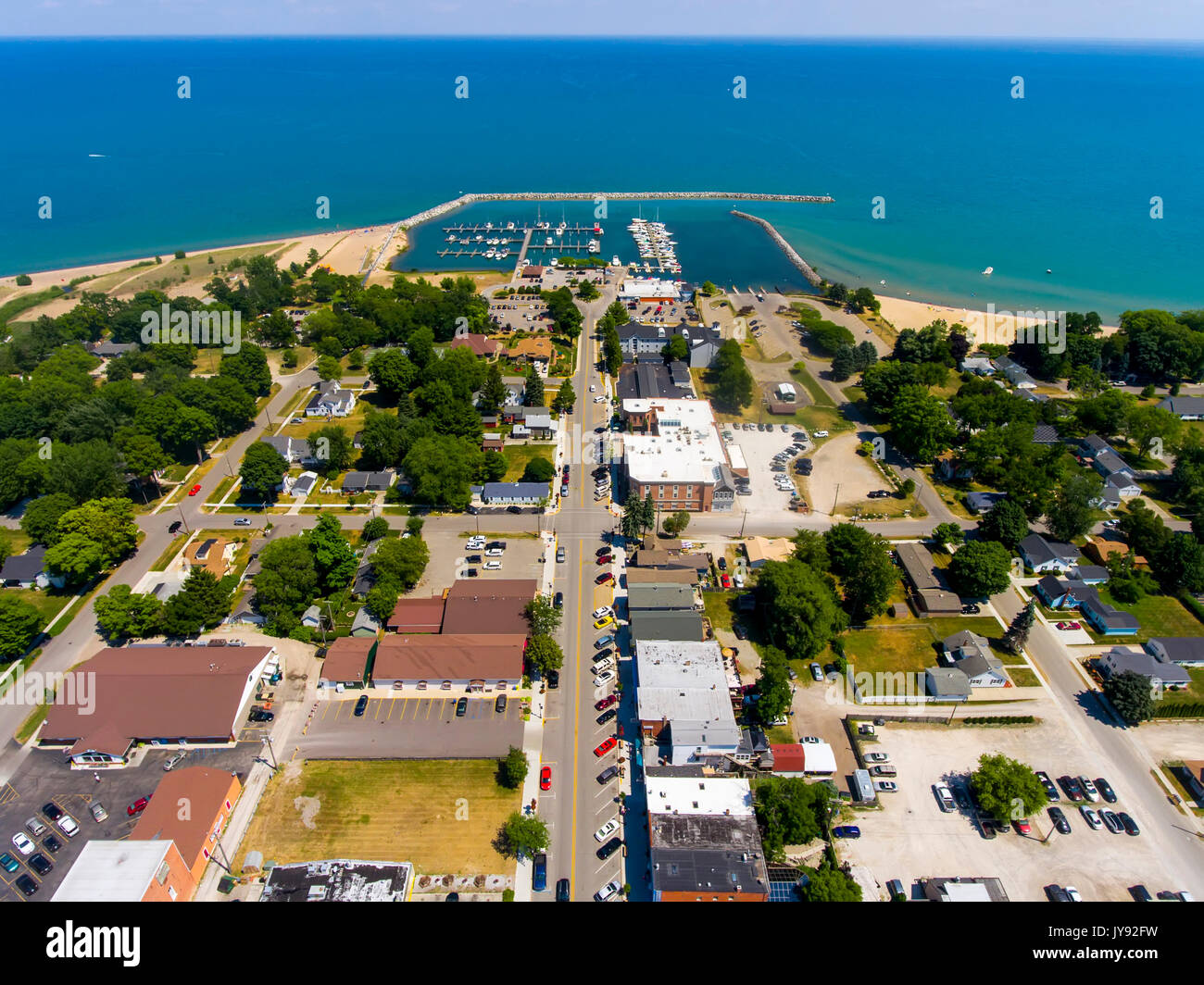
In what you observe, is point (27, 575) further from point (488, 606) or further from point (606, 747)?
point (606, 747)

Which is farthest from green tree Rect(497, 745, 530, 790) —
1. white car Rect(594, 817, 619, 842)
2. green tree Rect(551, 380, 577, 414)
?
green tree Rect(551, 380, 577, 414)

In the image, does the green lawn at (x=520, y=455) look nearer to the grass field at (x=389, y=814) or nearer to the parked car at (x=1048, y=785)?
the grass field at (x=389, y=814)

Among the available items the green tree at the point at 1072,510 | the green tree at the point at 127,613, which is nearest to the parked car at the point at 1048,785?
the green tree at the point at 1072,510

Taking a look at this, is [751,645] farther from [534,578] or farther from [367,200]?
[367,200]

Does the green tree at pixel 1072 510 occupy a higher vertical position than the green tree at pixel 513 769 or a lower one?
higher
